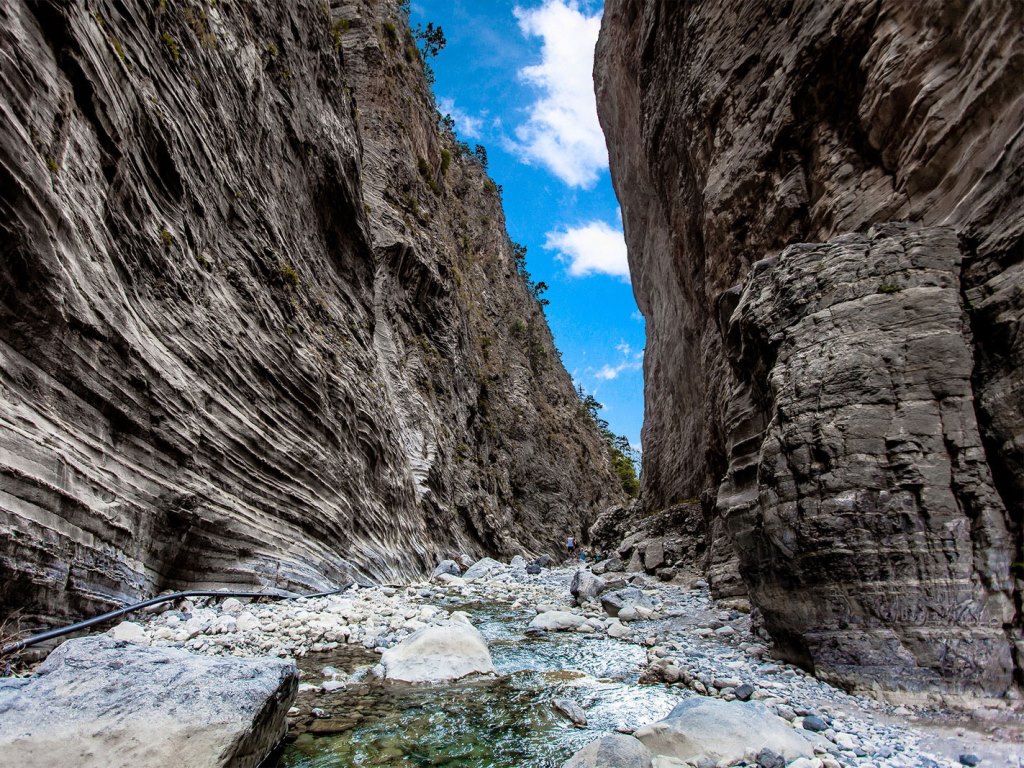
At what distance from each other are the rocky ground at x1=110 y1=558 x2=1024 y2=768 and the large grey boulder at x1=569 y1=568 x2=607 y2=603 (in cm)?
2

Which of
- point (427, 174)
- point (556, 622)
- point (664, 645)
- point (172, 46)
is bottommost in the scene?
point (664, 645)

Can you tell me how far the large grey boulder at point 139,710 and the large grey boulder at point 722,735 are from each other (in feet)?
8.73

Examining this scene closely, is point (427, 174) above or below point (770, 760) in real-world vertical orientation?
above

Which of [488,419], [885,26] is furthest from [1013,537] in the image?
[488,419]

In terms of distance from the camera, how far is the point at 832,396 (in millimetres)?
5828

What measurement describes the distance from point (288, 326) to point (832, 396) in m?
10.4

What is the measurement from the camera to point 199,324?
Answer: 8.81 meters

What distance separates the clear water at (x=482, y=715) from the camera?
4.05 m

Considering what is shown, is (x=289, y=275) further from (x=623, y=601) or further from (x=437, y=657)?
(x=623, y=601)

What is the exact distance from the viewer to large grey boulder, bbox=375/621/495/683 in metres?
5.76

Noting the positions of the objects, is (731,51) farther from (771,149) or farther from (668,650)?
(668,650)

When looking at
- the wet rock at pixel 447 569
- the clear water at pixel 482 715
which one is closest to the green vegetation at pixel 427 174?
the wet rock at pixel 447 569

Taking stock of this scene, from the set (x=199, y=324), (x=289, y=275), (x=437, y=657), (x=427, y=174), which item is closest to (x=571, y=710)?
(x=437, y=657)

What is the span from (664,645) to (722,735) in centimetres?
349
